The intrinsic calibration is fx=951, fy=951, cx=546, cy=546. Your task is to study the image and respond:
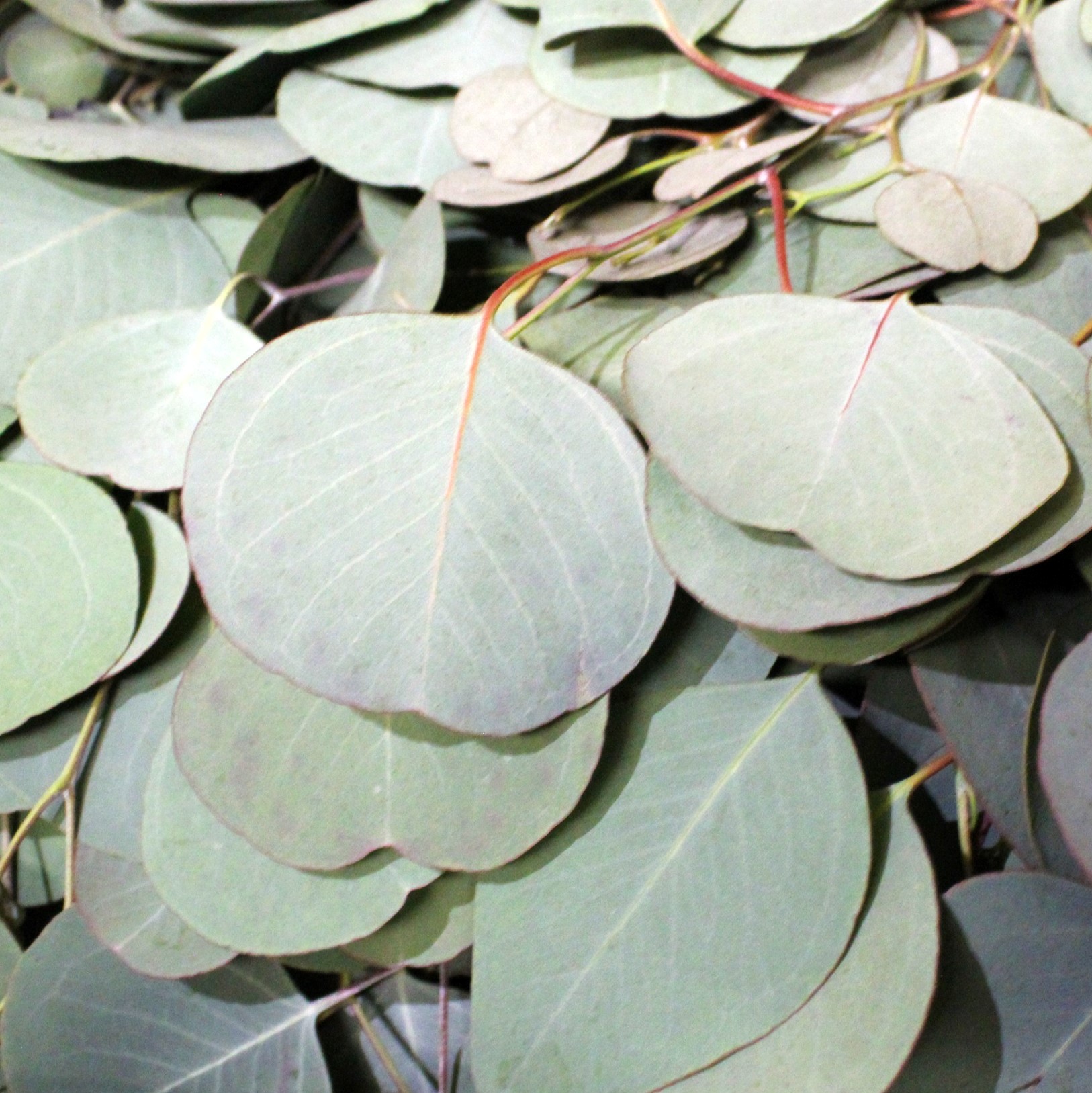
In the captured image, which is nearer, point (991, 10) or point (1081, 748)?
point (1081, 748)

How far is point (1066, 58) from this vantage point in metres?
0.44

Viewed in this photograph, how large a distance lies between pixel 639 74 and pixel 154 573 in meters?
0.34

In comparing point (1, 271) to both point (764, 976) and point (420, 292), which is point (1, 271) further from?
point (764, 976)

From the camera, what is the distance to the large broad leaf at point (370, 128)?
50 cm

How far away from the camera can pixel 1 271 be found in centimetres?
48

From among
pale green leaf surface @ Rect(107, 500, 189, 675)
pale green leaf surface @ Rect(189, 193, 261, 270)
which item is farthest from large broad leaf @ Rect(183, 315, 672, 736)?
pale green leaf surface @ Rect(189, 193, 261, 270)

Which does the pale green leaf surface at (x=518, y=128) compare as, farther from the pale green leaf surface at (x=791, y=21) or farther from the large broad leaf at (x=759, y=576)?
the large broad leaf at (x=759, y=576)

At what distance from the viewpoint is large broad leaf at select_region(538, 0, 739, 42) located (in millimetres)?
443

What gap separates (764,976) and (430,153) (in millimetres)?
423

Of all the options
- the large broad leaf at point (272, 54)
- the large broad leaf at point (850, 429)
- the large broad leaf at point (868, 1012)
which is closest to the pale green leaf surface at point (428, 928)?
the large broad leaf at point (868, 1012)

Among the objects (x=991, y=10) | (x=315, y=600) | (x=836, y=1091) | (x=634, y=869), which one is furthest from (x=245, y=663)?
(x=991, y=10)

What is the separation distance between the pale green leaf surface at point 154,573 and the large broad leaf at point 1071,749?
0.36 m

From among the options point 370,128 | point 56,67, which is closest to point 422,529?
point 370,128

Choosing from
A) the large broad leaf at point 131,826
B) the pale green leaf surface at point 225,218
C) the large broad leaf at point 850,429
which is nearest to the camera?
the large broad leaf at point 850,429
